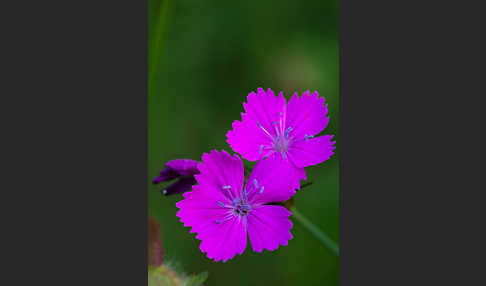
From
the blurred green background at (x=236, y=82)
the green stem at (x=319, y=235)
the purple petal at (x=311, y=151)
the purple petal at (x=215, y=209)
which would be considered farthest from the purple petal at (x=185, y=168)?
the green stem at (x=319, y=235)

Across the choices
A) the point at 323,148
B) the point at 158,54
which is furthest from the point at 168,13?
the point at 323,148

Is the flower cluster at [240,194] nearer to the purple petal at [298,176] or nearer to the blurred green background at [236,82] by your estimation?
the purple petal at [298,176]

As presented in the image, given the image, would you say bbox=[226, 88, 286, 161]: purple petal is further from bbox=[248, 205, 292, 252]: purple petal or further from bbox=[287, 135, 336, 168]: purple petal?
bbox=[248, 205, 292, 252]: purple petal

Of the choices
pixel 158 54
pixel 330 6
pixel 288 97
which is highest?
pixel 330 6

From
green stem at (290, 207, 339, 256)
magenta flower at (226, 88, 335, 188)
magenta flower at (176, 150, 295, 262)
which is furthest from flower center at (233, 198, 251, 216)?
green stem at (290, 207, 339, 256)

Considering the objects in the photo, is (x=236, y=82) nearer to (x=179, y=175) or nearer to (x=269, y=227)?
(x=179, y=175)

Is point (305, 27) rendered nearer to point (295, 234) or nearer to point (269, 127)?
point (269, 127)

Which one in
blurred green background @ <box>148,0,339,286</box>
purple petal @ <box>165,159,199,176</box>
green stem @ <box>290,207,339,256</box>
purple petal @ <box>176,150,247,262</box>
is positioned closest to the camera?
purple petal @ <box>176,150,247,262</box>
